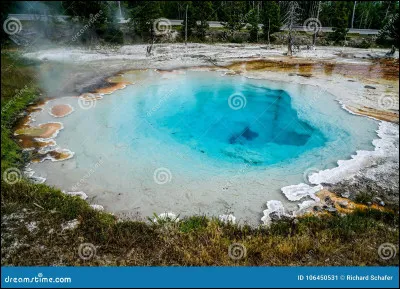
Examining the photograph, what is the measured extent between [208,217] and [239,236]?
119 centimetres

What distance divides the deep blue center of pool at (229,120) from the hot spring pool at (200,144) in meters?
0.05

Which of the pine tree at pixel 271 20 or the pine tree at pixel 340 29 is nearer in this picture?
the pine tree at pixel 340 29

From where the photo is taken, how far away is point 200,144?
12.9m

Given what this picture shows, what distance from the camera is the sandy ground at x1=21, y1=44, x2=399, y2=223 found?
9.17 meters

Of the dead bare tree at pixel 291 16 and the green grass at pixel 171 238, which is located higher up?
the dead bare tree at pixel 291 16

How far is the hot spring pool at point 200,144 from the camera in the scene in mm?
8969

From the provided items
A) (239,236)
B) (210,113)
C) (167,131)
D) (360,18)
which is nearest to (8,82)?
(167,131)

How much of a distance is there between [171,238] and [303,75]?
54.5ft

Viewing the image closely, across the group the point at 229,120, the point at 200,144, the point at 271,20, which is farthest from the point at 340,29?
the point at 200,144

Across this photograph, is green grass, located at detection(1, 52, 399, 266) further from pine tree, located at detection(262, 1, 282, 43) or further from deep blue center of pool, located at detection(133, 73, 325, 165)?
pine tree, located at detection(262, 1, 282, 43)

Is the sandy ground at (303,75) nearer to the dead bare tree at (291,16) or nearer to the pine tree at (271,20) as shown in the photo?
the dead bare tree at (291,16)

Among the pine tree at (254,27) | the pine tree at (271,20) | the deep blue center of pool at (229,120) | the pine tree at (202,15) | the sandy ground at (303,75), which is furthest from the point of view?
the pine tree at (254,27)

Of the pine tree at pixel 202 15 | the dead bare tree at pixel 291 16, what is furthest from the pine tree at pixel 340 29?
the pine tree at pixel 202 15

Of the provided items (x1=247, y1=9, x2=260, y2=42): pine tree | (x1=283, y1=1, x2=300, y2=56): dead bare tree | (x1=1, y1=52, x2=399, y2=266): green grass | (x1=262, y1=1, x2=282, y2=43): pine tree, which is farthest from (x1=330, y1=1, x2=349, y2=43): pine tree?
(x1=1, y1=52, x2=399, y2=266): green grass
